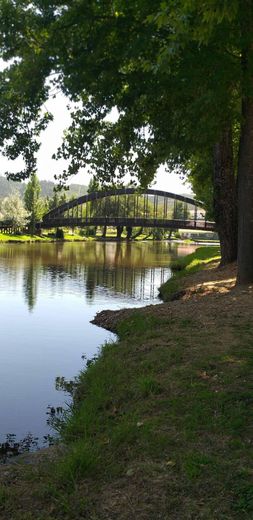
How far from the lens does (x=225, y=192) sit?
67.8 ft

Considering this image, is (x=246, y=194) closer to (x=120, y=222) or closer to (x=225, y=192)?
(x=225, y=192)

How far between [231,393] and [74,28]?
9634mm

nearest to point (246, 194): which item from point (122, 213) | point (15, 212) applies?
point (15, 212)

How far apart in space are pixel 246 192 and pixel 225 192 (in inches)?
256

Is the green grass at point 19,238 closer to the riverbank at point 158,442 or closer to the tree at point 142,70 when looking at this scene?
the tree at point 142,70

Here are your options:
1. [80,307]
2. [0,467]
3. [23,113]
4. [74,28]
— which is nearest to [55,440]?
[0,467]

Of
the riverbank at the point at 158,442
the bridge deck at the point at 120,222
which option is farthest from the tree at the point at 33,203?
the riverbank at the point at 158,442

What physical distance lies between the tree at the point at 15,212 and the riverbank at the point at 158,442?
294 ft

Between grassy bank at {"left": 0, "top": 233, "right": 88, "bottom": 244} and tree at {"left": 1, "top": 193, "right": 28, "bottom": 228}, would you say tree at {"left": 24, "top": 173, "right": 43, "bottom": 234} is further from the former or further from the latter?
grassy bank at {"left": 0, "top": 233, "right": 88, "bottom": 244}

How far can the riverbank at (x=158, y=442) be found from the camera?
491 cm

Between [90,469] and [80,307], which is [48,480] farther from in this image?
[80,307]

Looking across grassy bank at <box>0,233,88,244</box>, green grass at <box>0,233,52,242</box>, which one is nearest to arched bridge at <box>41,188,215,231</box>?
grassy bank at <box>0,233,88,244</box>

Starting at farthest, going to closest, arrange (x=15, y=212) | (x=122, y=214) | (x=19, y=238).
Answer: (x=122, y=214)
(x=15, y=212)
(x=19, y=238)

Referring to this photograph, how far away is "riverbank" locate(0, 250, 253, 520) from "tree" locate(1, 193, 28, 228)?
89.6m
